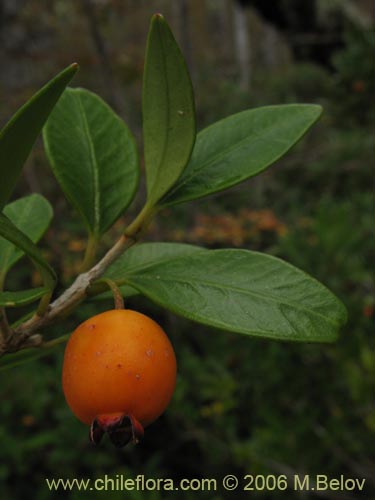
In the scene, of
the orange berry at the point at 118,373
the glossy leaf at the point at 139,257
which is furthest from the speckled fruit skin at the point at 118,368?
the glossy leaf at the point at 139,257

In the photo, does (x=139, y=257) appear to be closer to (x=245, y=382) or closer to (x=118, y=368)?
(x=118, y=368)

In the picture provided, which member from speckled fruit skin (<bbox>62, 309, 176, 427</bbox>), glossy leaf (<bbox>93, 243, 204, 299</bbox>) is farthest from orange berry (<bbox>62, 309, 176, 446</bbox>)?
glossy leaf (<bbox>93, 243, 204, 299</bbox>)

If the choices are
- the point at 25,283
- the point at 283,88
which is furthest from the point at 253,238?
the point at 283,88

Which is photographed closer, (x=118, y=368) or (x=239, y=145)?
(x=118, y=368)

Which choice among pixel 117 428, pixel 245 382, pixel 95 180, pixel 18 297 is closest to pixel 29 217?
pixel 95 180

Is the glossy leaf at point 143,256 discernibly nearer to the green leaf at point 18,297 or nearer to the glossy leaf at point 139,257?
the glossy leaf at point 139,257

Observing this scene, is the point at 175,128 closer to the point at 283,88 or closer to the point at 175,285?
the point at 175,285
